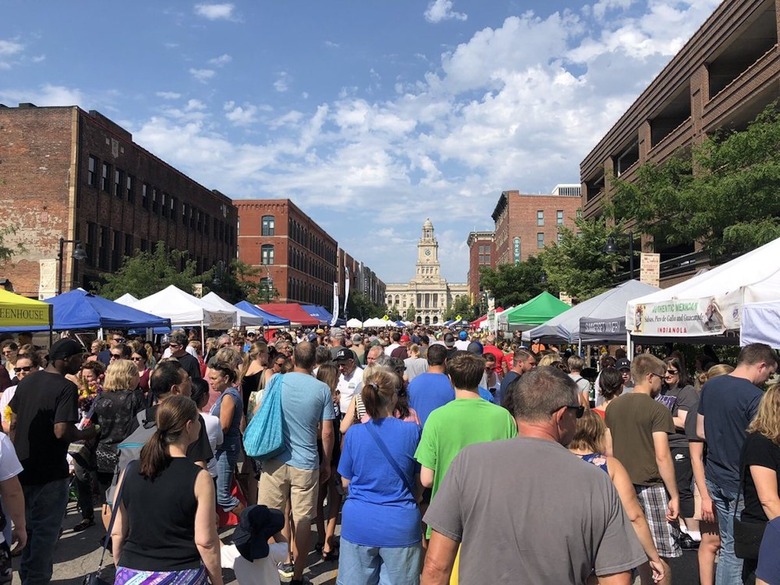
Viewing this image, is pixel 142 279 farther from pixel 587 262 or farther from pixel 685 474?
pixel 685 474

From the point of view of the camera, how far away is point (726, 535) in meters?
4.65

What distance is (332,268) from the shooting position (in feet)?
312

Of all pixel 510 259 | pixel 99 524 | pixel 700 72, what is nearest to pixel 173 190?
pixel 700 72

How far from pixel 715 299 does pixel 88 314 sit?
468 inches

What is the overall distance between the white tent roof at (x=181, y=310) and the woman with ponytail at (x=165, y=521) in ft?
44.0

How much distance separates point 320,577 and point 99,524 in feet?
10.3

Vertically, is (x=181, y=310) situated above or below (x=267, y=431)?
above

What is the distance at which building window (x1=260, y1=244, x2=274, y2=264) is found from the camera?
219 ft

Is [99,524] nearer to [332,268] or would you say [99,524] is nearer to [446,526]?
[446,526]

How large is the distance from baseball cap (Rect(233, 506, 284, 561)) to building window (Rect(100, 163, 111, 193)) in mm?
31105

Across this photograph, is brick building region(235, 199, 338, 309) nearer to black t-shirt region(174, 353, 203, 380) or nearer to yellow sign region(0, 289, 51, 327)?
yellow sign region(0, 289, 51, 327)

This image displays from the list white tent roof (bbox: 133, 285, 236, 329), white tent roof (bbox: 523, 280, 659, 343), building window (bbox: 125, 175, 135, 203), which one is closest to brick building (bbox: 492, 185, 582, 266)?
building window (bbox: 125, 175, 135, 203)

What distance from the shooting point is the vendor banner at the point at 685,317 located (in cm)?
674

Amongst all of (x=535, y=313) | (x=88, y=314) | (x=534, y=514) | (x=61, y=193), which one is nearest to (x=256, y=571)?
(x=534, y=514)
